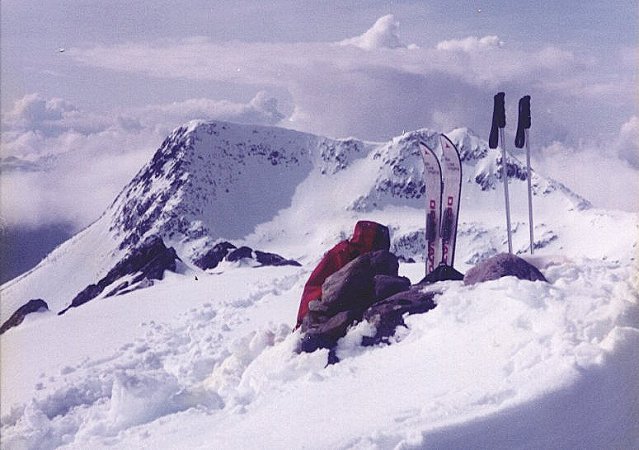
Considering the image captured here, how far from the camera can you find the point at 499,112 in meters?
9.62

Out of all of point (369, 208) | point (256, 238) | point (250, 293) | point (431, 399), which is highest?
point (369, 208)

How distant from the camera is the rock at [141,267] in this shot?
16216 mm

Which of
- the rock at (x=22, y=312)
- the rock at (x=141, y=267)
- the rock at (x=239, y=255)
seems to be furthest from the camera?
the rock at (x=239, y=255)


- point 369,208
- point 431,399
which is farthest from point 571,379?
point 369,208

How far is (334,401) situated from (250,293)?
644 centimetres

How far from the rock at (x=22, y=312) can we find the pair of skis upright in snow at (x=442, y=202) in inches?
250

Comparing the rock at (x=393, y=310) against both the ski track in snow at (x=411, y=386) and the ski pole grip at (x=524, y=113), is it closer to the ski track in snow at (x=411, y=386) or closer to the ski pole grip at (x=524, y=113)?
the ski track in snow at (x=411, y=386)

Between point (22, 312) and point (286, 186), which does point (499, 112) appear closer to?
point (22, 312)

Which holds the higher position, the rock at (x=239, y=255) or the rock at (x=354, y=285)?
the rock at (x=239, y=255)

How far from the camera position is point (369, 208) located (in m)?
118

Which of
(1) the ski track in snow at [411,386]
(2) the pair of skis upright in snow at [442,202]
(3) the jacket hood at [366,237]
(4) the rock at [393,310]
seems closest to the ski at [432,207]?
(2) the pair of skis upright in snow at [442,202]

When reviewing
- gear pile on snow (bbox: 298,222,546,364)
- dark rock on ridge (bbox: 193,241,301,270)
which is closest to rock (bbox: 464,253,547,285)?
gear pile on snow (bbox: 298,222,546,364)

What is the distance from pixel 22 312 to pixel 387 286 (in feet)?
22.0

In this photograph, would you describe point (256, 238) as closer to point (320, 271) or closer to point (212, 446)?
point (320, 271)
